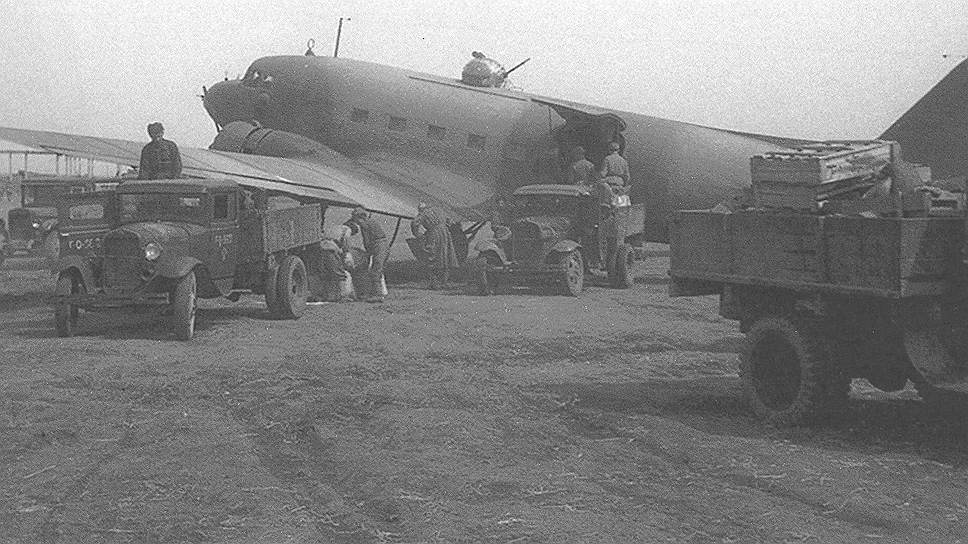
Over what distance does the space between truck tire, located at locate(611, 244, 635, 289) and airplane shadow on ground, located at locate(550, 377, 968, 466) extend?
9.48 m

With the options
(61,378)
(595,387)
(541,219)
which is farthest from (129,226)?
(541,219)

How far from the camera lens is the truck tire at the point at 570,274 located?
18734mm

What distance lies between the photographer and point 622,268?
2019 centimetres

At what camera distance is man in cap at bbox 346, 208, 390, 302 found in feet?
61.5

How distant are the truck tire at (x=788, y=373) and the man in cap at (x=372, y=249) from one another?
33.6 ft

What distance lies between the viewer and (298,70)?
24.3 metres

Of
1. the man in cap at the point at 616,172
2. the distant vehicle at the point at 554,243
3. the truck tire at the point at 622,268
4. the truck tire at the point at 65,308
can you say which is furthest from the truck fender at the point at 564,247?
the truck tire at the point at 65,308

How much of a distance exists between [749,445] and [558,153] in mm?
15651

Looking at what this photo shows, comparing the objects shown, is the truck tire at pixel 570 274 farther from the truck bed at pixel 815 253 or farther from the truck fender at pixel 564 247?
the truck bed at pixel 815 253

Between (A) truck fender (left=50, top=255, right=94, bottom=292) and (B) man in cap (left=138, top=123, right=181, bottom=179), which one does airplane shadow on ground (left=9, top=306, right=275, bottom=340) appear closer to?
(A) truck fender (left=50, top=255, right=94, bottom=292)

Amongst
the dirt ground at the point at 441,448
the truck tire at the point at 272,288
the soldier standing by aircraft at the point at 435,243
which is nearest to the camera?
the dirt ground at the point at 441,448

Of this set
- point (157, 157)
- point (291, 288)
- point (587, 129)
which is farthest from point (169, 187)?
point (587, 129)

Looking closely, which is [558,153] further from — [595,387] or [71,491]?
[71,491]

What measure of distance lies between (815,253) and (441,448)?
3364 millimetres
